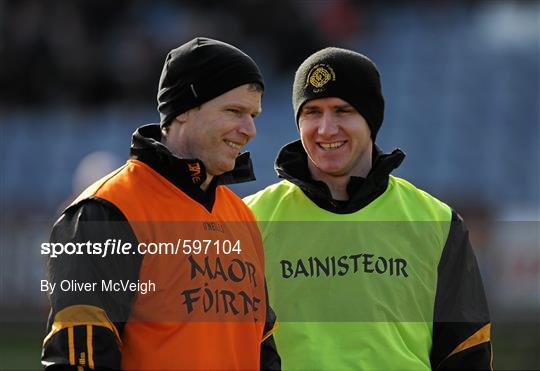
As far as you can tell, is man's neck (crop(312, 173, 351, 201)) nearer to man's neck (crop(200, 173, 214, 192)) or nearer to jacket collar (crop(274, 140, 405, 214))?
jacket collar (crop(274, 140, 405, 214))

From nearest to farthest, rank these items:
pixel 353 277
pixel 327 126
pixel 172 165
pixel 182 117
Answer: pixel 172 165, pixel 182 117, pixel 353 277, pixel 327 126

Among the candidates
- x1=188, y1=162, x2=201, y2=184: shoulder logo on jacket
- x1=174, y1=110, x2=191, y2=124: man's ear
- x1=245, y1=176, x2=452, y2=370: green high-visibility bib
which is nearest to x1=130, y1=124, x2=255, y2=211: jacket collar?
x1=188, y1=162, x2=201, y2=184: shoulder logo on jacket

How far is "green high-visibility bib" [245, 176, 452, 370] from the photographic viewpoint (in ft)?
13.3

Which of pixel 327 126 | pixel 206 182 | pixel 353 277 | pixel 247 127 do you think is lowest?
pixel 353 277

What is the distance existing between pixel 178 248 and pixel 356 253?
1046 mm

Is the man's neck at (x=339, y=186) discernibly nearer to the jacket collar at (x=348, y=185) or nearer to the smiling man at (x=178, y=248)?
the jacket collar at (x=348, y=185)

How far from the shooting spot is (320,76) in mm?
4328

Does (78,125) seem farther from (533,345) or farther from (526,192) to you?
(533,345)

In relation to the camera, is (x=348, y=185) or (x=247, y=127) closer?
(x=247, y=127)

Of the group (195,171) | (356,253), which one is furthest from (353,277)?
(195,171)

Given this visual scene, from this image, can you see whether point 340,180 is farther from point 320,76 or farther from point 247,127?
point 247,127

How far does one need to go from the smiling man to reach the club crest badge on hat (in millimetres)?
544

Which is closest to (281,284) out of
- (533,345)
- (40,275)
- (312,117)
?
(312,117)

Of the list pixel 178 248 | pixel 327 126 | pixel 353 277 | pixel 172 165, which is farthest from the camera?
pixel 327 126
